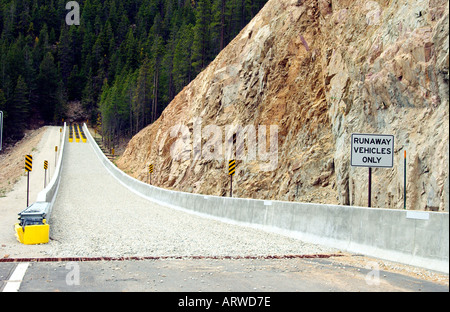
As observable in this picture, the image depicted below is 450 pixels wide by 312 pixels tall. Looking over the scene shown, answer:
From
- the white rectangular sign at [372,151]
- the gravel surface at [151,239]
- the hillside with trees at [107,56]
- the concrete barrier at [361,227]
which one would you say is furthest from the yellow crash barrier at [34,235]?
the hillside with trees at [107,56]

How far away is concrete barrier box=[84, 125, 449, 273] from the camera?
800 centimetres

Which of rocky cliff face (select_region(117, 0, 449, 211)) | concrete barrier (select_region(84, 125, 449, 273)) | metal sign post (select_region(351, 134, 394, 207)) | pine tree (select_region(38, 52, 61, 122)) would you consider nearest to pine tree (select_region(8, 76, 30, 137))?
pine tree (select_region(38, 52, 61, 122))

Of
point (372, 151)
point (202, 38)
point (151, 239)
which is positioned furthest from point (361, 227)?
→ point (202, 38)

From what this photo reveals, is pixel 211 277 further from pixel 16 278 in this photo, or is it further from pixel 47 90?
pixel 47 90

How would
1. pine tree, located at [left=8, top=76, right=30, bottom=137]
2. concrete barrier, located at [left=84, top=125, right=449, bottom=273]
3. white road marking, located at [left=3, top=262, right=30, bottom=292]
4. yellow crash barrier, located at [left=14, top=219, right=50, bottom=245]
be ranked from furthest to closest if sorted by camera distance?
pine tree, located at [left=8, top=76, right=30, bottom=137] < yellow crash barrier, located at [left=14, top=219, right=50, bottom=245] < concrete barrier, located at [left=84, top=125, right=449, bottom=273] < white road marking, located at [left=3, top=262, right=30, bottom=292]

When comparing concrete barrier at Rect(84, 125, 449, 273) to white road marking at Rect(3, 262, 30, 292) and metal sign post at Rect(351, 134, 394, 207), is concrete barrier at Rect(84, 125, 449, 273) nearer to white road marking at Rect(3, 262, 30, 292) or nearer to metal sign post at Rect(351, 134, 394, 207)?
metal sign post at Rect(351, 134, 394, 207)

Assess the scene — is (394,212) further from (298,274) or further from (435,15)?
(435,15)

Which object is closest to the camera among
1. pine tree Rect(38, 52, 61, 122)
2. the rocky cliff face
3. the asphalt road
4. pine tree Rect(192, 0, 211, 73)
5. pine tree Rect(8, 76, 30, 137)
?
the asphalt road

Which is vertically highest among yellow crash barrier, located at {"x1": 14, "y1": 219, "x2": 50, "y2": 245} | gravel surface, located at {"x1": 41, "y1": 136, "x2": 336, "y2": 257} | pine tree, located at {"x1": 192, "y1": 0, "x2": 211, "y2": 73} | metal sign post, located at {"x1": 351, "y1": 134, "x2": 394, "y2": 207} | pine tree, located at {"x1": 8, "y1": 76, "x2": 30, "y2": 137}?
pine tree, located at {"x1": 192, "y1": 0, "x2": 211, "y2": 73}

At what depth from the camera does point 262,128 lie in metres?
28.7

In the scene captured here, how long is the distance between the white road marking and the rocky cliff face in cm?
1064

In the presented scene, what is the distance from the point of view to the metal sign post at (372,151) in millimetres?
11531

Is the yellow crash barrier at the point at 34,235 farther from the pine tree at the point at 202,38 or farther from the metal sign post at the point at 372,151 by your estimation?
the pine tree at the point at 202,38
